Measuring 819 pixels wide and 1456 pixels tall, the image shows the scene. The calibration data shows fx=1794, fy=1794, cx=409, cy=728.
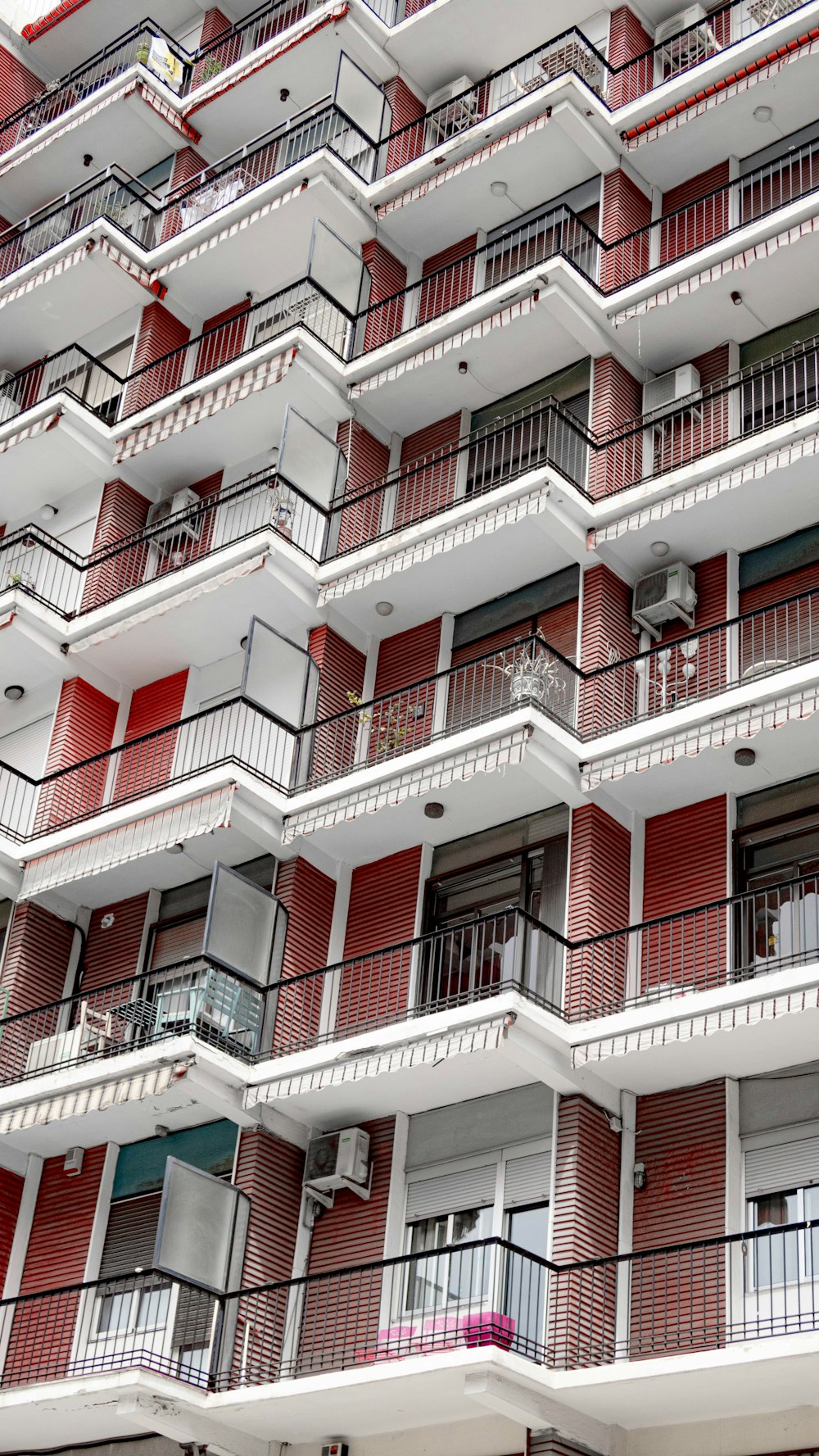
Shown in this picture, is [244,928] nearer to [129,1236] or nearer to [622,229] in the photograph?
[129,1236]

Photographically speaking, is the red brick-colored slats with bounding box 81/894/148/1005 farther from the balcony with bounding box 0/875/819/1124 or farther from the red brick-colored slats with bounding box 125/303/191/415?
the red brick-colored slats with bounding box 125/303/191/415

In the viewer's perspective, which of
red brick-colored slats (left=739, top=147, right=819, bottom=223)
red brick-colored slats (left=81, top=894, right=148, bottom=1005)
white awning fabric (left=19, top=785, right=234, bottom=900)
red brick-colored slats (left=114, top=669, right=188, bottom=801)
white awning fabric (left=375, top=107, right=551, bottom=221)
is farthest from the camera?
white awning fabric (left=375, top=107, right=551, bottom=221)

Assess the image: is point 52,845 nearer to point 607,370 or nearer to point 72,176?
point 607,370

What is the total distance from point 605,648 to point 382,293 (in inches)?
290

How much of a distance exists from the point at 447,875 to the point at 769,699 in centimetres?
417

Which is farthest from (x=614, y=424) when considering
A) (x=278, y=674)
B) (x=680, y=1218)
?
(x=680, y=1218)

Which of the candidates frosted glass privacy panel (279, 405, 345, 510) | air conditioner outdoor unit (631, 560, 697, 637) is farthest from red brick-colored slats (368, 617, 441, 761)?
air conditioner outdoor unit (631, 560, 697, 637)

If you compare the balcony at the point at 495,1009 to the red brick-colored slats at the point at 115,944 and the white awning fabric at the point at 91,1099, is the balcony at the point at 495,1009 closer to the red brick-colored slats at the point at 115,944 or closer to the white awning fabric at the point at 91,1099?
the white awning fabric at the point at 91,1099

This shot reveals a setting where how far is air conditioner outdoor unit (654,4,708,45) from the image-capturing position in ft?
76.4

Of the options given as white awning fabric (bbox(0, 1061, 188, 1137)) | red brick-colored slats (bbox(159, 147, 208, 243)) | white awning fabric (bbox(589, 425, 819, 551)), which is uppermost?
red brick-colored slats (bbox(159, 147, 208, 243))

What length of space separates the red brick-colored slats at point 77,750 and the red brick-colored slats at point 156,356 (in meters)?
4.32

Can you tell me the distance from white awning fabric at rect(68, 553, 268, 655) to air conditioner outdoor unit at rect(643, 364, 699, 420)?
4804mm

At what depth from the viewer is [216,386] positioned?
22984 mm

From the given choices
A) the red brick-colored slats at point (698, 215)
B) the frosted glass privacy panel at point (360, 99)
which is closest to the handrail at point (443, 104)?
the frosted glass privacy panel at point (360, 99)
